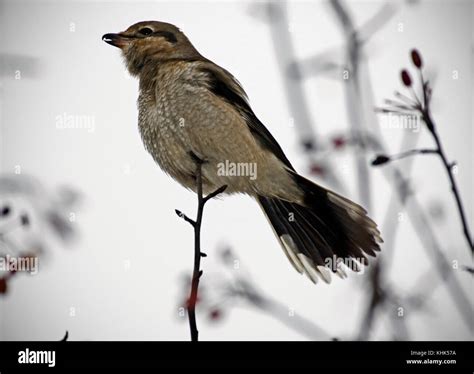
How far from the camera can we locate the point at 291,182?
10.9 ft

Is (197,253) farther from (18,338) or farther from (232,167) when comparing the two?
(18,338)

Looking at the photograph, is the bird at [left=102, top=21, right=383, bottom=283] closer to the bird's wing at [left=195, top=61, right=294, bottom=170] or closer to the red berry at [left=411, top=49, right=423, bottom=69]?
the bird's wing at [left=195, top=61, right=294, bottom=170]

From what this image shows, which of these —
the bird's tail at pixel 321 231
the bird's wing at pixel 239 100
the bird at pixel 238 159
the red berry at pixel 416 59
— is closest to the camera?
the red berry at pixel 416 59

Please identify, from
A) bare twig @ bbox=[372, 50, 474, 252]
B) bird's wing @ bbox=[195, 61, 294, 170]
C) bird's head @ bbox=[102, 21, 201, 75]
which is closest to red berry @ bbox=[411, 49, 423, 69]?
bare twig @ bbox=[372, 50, 474, 252]

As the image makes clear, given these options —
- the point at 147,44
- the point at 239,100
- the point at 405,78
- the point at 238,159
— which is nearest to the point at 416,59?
the point at 405,78

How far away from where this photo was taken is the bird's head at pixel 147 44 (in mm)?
3570

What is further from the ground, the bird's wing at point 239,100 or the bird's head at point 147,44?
the bird's head at point 147,44

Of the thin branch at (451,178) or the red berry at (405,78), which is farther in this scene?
the red berry at (405,78)

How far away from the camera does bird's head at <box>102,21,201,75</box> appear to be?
357cm

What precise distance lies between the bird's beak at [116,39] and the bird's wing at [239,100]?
0.46m

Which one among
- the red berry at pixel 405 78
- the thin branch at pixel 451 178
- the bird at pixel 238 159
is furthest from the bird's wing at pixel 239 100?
the thin branch at pixel 451 178

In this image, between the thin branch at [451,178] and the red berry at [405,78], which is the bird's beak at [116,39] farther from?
the thin branch at [451,178]
